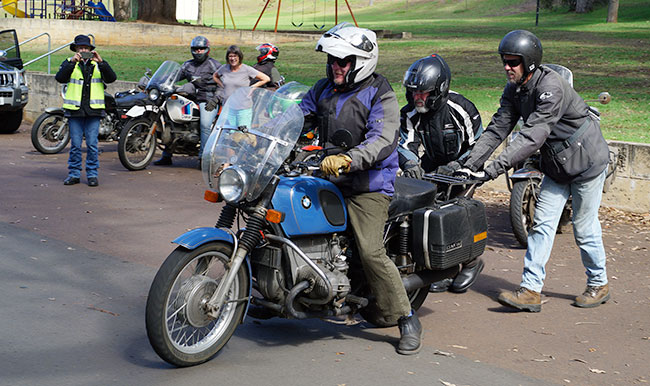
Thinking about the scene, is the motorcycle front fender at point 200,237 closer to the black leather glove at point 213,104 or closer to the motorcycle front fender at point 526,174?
the motorcycle front fender at point 526,174

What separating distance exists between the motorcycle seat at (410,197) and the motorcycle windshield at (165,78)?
7.96 meters

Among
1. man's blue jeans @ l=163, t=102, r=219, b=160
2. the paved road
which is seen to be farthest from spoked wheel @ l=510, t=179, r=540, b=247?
man's blue jeans @ l=163, t=102, r=219, b=160

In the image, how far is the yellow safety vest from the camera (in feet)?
36.8

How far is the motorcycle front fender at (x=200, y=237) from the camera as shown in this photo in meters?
4.77

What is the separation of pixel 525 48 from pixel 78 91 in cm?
685

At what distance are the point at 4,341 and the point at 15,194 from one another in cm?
543

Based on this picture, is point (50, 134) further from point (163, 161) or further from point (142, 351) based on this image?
point (142, 351)

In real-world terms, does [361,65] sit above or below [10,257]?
above

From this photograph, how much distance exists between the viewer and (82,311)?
599cm

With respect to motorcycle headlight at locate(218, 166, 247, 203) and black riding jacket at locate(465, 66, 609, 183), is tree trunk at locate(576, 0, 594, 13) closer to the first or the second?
black riding jacket at locate(465, 66, 609, 183)

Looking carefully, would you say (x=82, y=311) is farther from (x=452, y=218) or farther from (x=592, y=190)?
(x=592, y=190)

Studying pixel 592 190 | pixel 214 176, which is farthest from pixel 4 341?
pixel 592 190

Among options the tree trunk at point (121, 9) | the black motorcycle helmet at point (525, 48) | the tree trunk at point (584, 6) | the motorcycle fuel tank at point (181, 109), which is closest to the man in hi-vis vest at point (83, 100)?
the motorcycle fuel tank at point (181, 109)

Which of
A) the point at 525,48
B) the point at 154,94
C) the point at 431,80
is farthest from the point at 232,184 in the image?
the point at 154,94
